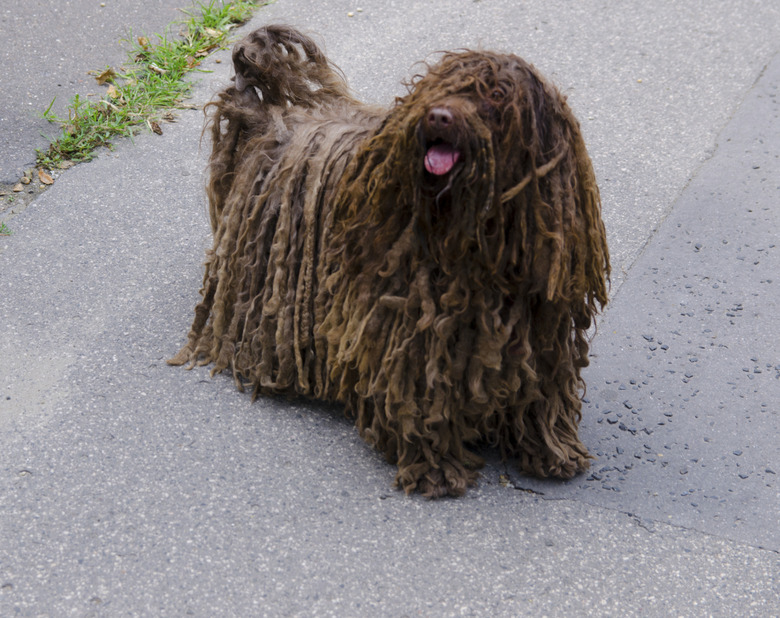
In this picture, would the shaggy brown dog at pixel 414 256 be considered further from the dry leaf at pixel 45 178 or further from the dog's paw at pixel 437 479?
the dry leaf at pixel 45 178

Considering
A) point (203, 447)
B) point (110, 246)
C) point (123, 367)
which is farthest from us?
point (110, 246)

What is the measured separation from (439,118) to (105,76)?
3286mm

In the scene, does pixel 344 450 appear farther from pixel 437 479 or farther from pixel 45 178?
pixel 45 178

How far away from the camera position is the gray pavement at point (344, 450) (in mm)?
2635

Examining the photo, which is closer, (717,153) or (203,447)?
(203,447)

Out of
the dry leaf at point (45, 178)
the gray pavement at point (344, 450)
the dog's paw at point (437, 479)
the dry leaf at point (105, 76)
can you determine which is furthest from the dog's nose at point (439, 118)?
the dry leaf at point (105, 76)

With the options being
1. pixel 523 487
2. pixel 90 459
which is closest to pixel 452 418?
pixel 523 487

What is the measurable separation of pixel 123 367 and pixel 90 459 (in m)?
0.47

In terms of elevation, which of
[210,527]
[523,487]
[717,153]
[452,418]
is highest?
[717,153]

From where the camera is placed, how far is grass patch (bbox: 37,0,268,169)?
4598 mm

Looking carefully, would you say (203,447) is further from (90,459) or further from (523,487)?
(523,487)

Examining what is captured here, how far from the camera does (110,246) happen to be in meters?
4.02

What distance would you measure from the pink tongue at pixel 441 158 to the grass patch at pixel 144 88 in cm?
273

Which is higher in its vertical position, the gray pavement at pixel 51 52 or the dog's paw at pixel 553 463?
the dog's paw at pixel 553 463
